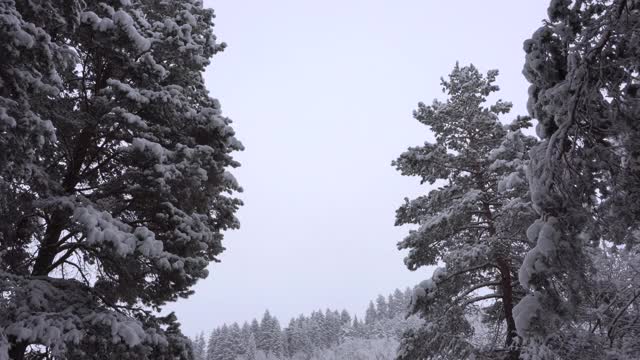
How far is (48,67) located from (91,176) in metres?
3.40

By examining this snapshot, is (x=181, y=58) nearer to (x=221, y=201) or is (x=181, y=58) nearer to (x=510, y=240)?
(x=221, y=201)

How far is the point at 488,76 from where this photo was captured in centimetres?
1317

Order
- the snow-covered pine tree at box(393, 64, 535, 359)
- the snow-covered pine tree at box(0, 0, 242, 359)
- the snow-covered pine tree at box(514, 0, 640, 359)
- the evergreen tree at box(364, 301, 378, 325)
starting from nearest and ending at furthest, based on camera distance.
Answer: the snow-covered pine tree at box(514, 0, 640, 359) < the snow-covered pine tree at box(0, 0, 242, 359) < the snow-covered pine tree at box(393, 64, 535, 359) < the evergreen tree at box(364, 301, 378, 325)

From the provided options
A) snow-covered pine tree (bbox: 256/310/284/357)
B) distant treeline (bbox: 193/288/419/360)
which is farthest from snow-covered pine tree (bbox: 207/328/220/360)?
snow-covered pine tree (bbox: 256/310/284/357)

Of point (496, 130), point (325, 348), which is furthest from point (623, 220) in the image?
point (325, 348)

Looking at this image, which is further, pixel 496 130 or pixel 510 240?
pixel 496 130

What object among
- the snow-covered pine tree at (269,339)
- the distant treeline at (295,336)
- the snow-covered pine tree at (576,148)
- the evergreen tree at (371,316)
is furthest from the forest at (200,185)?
the evergreen tree at (371,316)

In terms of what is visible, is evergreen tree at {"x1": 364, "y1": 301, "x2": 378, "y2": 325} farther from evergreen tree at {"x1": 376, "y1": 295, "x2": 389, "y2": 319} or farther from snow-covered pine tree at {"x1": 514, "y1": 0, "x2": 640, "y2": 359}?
snow-covered pine tree at {"x1": 514, "y1": 0, "x2": 640, "y2": 359}

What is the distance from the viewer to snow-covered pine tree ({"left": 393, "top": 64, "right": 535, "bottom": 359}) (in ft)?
32.7

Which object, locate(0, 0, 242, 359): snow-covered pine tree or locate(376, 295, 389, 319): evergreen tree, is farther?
locate(376, 295, 389, 319): evergreen tree

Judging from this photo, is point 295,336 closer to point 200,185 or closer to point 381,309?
point 381,309

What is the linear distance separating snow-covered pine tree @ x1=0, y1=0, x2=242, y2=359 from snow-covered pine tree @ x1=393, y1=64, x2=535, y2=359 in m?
5.11

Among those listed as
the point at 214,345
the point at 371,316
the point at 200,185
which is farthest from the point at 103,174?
the point at 371,316

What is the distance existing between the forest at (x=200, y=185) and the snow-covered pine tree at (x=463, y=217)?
0.06 metres
